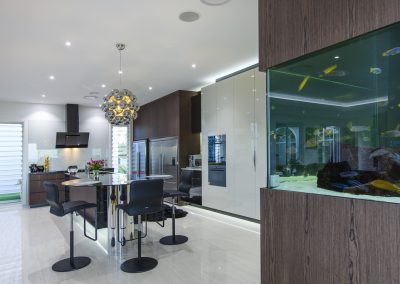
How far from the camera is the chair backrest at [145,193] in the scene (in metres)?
3.03

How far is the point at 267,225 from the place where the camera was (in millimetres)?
1736

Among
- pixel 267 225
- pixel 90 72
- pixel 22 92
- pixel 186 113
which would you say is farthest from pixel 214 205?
pixel 22 92

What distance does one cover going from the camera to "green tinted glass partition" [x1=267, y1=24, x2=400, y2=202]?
4.01ft

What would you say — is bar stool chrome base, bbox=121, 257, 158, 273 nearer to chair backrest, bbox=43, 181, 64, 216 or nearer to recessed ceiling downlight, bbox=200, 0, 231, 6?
chair backrest, bbox=43, 181, 64, 216

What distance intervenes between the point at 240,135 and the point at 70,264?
3.29 m

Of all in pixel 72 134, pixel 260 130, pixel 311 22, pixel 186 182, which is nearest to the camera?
pixel 311 22

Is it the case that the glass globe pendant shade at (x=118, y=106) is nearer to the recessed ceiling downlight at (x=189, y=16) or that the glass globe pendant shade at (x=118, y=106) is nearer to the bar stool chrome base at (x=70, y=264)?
the recessed ceiling downlight at (x=189, y=16)

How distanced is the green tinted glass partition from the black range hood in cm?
774

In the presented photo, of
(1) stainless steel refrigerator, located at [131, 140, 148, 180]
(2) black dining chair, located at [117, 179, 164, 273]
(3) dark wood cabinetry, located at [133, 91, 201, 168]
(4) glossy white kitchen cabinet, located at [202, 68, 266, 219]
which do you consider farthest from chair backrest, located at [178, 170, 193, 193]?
(1) stainless steel refrigerator, located at [131, 140, 148, 180]

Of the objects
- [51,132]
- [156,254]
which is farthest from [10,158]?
[156,254]

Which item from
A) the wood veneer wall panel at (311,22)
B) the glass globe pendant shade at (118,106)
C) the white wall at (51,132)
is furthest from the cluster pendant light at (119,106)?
the white wall at (51,132)

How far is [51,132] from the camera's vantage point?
834 cm

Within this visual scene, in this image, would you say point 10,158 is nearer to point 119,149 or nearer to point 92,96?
point 119,149

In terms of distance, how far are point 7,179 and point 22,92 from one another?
3.24 meters
